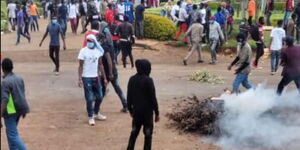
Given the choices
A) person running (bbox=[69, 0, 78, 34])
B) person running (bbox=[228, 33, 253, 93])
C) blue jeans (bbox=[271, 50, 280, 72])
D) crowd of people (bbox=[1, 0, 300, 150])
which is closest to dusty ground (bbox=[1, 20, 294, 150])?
blue jeans (bbox=[271, 50, 280, 72])

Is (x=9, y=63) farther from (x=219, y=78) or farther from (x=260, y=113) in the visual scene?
(x=219, y=78)

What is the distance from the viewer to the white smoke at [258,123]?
888cm

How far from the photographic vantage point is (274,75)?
1581 centimetres

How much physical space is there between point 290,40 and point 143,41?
10505 mm

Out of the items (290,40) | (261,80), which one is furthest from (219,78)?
(290,40)

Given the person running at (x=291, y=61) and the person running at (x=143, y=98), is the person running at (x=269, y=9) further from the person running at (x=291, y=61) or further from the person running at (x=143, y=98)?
the person running at (x=143, y=98)

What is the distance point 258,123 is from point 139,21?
12110 mm

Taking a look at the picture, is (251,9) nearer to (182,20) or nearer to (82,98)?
(182,20)

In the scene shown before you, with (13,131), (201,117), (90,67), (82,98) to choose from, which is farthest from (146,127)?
(82,98)

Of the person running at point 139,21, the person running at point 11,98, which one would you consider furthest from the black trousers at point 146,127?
the person running at point 139,21

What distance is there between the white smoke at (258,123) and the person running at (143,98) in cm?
162

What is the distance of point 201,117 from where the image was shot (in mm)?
9414

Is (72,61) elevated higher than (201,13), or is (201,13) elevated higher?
(201,13)

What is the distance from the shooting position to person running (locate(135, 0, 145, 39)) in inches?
810
